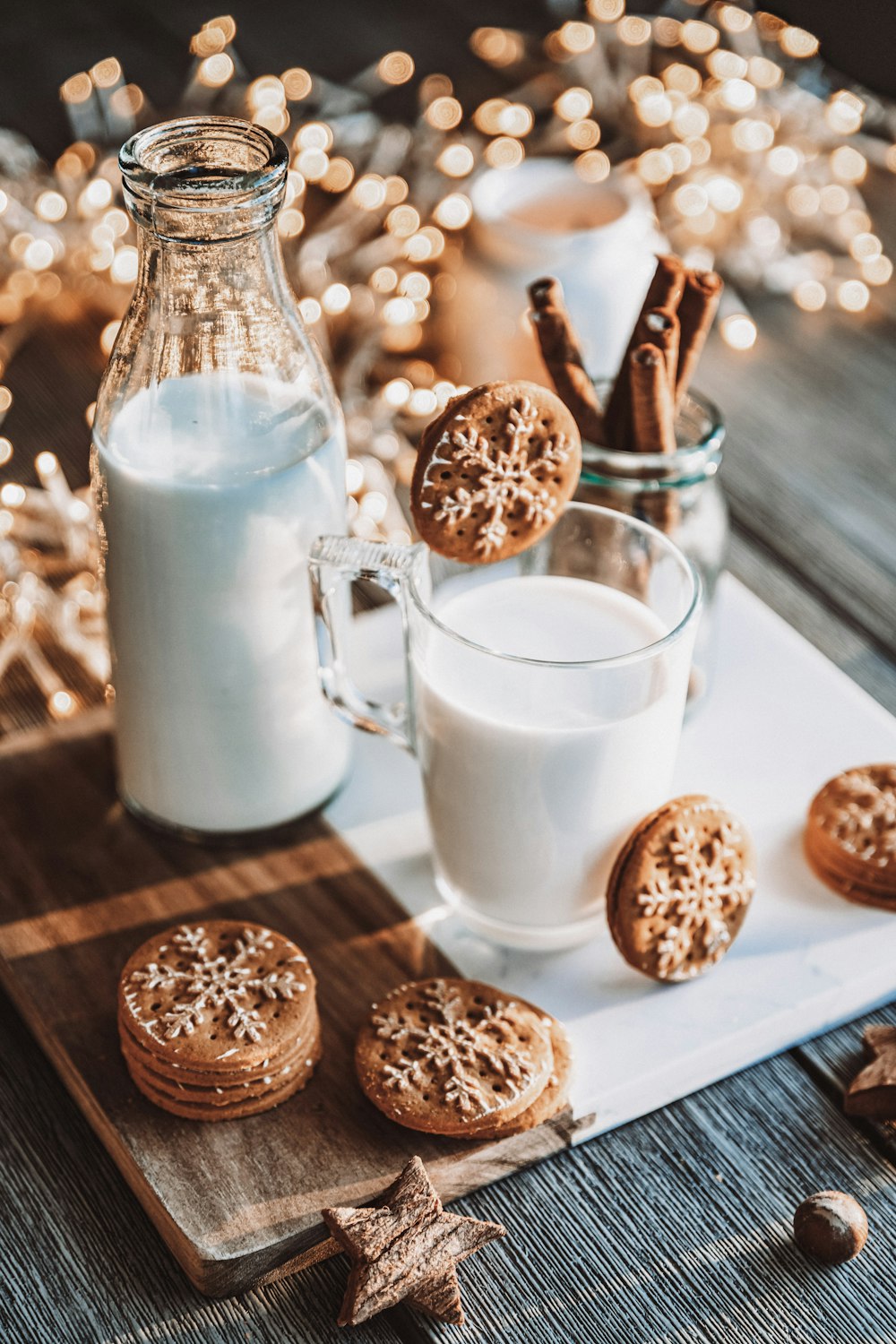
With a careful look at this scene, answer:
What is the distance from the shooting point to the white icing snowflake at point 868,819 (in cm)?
85

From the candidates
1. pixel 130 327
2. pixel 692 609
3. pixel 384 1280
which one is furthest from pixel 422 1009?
pixel 130 327

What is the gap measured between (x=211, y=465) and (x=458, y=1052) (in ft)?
1.07

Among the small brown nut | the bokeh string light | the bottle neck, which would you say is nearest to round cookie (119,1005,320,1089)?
the small brown nut

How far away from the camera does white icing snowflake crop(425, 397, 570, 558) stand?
2.44 ft

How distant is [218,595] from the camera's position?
31.5 inches

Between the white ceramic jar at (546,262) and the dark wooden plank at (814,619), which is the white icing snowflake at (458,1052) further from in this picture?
the white ceramic jar at (546,262)

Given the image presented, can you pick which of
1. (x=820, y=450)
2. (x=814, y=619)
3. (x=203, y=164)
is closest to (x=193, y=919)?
(x=203, y=164)

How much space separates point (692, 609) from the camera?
772 millimetres

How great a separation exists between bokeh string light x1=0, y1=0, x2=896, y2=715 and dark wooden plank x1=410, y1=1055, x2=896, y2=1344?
603 millimetres

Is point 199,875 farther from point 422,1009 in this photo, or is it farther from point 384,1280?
point 384,1280

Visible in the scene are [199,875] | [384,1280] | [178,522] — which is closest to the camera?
[384,1280]

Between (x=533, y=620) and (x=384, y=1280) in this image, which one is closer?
(x=384, y=1280)

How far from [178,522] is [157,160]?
18 centimetres

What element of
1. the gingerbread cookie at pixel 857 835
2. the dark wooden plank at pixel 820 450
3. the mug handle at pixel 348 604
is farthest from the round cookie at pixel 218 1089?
the dark wooden plank at pixel 820 450
